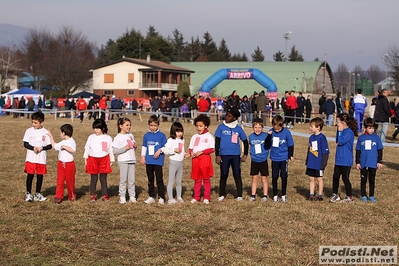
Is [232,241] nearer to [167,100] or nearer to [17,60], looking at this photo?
[167,100]

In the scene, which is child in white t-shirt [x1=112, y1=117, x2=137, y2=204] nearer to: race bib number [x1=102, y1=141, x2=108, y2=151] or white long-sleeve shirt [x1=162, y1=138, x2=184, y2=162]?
race bib number [x1=102, y1=141, x2=108, y2=151]

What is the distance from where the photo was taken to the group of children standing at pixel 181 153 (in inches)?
430

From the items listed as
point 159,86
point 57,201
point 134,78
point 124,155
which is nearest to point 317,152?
point 124,155

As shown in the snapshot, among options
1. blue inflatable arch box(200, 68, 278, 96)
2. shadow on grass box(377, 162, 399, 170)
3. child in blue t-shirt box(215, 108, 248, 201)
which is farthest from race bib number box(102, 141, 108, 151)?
blue inflatable arch box(200, 68, 278, 96)

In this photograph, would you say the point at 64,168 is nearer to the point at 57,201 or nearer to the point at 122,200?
the point at 57,201

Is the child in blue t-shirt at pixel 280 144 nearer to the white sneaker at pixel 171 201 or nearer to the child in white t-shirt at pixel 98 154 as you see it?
the white sneaker at pixel 171 201

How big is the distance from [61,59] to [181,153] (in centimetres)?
8064

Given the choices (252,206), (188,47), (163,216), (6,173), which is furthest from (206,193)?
(188,47)

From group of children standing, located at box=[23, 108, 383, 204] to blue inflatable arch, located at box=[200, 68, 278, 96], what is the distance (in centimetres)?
3857

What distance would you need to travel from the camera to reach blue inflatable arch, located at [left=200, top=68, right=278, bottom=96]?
50.3 m

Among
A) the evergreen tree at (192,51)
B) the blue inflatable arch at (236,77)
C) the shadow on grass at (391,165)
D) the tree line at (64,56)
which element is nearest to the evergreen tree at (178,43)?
the evergreen tree at (192,51)

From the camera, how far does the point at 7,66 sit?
9400cm

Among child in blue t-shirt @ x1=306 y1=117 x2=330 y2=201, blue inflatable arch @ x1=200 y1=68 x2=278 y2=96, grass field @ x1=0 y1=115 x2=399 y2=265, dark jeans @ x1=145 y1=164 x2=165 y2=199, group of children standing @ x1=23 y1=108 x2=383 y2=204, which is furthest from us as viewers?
blue inflatable arch @ x1=200 y1=68 x2=278 y2=96

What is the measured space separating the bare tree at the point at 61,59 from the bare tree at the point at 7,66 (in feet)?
7.71
